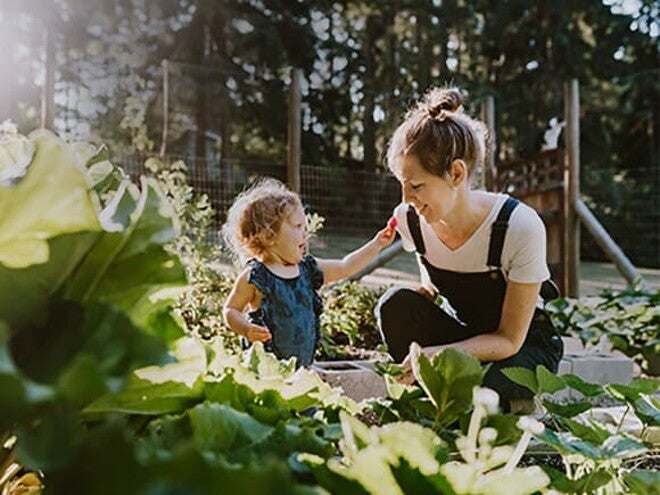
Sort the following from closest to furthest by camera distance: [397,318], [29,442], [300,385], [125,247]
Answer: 1. [29,442]
2. [125,247]
3. [300,385]
4. [397,318]

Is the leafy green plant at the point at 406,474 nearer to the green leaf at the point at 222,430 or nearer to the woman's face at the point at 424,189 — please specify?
the green leaf at the point at 222,430

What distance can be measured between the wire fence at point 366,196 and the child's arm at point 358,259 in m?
1.66

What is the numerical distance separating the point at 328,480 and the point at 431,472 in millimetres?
53

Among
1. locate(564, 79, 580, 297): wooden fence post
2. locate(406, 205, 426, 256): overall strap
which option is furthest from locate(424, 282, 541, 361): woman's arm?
locate(564, 79, 580, 297): wooden fence post

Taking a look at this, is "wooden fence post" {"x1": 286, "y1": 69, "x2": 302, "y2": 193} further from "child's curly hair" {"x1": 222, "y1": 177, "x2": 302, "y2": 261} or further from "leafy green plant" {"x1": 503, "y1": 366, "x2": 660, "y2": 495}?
"leafy green plant" {"x1": 503, "y1": 366, "x2": 660, "y2": 495}

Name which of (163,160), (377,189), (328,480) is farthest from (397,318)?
(377,189)

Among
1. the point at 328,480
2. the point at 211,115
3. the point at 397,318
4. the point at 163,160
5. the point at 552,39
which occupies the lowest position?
the point at 397,318

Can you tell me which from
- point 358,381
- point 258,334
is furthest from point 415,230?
point 358,381

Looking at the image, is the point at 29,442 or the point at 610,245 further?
the point at 610,245

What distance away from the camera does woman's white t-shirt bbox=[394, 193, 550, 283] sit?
6.81 feet

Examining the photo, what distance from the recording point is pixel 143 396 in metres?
0.51

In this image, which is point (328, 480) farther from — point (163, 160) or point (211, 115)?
point (211, 115)

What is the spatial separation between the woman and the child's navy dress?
48cm

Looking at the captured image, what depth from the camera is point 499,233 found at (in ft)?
7.16
